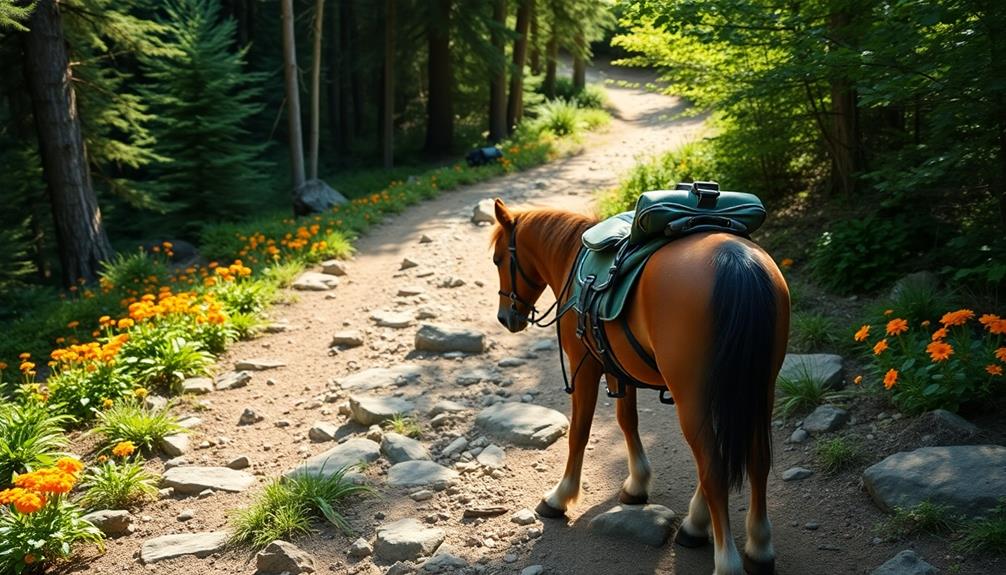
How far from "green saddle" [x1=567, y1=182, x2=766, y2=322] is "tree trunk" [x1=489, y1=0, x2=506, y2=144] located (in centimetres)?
1777

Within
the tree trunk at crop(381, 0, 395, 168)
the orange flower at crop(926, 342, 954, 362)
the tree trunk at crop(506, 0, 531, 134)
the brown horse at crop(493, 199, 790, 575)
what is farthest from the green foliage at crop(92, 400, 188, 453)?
the tree trunk at crop(381, 0, 395, 168)

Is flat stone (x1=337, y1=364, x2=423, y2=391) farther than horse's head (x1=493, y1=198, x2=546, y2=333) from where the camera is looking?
Yes

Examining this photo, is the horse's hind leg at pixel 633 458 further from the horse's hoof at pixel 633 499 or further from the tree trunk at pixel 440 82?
the tree trunk at pixel 440 82

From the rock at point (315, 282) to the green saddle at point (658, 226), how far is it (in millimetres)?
7082

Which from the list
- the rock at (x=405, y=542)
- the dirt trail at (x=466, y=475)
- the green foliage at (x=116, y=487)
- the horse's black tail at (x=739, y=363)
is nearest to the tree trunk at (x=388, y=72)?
the dirt trail at (x=466, y=475)

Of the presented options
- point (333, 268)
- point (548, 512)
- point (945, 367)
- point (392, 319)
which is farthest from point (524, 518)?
point (333, 268)

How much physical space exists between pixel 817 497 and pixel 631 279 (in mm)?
2055

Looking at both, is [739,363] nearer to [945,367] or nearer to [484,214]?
[945,367]

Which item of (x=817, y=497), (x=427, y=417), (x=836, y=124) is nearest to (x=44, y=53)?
(x=427, y=417)

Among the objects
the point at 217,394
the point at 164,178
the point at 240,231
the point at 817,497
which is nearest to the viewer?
the point at 817,497

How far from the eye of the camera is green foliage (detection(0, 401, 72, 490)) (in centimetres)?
570

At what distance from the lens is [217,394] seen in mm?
7793

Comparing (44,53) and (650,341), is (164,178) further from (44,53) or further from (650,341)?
(650,341)

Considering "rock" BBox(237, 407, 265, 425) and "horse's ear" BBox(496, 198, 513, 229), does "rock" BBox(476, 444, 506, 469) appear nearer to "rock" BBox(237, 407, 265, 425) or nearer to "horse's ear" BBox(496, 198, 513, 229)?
"horse's ear" BBox(496, 198, 513, 229)
